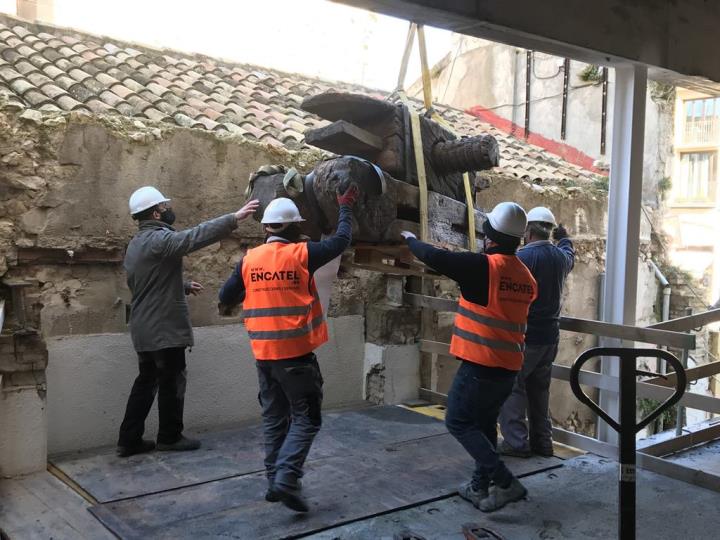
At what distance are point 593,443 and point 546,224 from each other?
1.69m

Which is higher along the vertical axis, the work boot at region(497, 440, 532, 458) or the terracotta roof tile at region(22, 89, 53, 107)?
the terracotta roof tile at region(22, 89, 53, 107)

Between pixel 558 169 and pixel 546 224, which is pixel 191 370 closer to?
pixel 546 224

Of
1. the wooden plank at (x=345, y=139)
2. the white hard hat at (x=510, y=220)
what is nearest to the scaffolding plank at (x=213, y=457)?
the white hard hat at (x=510, y=220)

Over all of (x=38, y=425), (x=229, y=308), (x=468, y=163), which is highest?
(x=468, y=163)

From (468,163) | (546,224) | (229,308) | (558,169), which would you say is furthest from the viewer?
(558,169)

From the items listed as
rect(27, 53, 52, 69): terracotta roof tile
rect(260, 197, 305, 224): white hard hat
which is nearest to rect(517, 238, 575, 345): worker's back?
rect(260, 197, 305, 224): white hard hat

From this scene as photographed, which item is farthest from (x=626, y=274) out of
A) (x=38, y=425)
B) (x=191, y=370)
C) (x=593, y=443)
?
(x=38, y=425)

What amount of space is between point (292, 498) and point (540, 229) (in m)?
2.64

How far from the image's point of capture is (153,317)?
4641 mm

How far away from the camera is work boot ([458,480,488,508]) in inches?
158

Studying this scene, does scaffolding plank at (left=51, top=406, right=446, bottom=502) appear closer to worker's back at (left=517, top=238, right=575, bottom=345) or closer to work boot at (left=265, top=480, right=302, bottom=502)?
work boot at (left=265, top=480, right=302, bottom=502)

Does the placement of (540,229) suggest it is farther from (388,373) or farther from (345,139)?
(388,373)

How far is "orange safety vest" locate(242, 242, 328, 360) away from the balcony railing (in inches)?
789

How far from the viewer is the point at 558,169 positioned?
10.2 m
